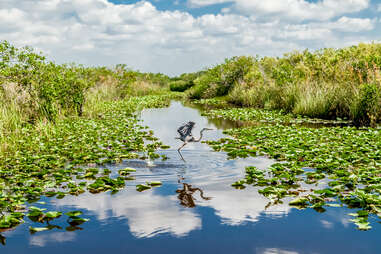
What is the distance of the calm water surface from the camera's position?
4078mm

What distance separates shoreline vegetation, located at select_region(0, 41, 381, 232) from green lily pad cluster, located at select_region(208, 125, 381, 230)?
18mm

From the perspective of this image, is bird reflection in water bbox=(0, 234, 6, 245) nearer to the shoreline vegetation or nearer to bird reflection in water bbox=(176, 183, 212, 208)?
the shoreline vegetation

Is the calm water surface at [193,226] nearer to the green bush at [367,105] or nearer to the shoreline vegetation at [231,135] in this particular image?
the shoreline vegetation at [231,135]

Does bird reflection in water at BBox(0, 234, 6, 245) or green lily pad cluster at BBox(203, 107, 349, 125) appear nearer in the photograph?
bird reflection in water at BBox(0, 234, 6, 245)

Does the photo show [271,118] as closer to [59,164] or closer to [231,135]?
[231,135]

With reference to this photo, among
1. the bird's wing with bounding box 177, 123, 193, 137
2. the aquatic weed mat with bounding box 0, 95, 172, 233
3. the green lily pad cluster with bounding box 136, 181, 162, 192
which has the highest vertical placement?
the bird's wing with bounding box 177, 123, 193, 137

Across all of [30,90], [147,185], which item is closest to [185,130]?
[147,185]

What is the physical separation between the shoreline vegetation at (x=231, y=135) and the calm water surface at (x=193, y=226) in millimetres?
276

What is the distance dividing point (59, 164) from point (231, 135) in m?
5.64

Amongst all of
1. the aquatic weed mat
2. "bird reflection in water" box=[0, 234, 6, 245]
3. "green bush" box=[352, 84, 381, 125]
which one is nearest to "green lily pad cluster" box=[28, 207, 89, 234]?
the aquatic weed mat

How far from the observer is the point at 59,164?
7.32 meters

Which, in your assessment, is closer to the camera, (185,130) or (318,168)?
(318,168)

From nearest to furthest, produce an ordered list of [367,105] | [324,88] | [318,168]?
[318,168] < [367,105] < [324,88]

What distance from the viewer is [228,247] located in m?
4.07
